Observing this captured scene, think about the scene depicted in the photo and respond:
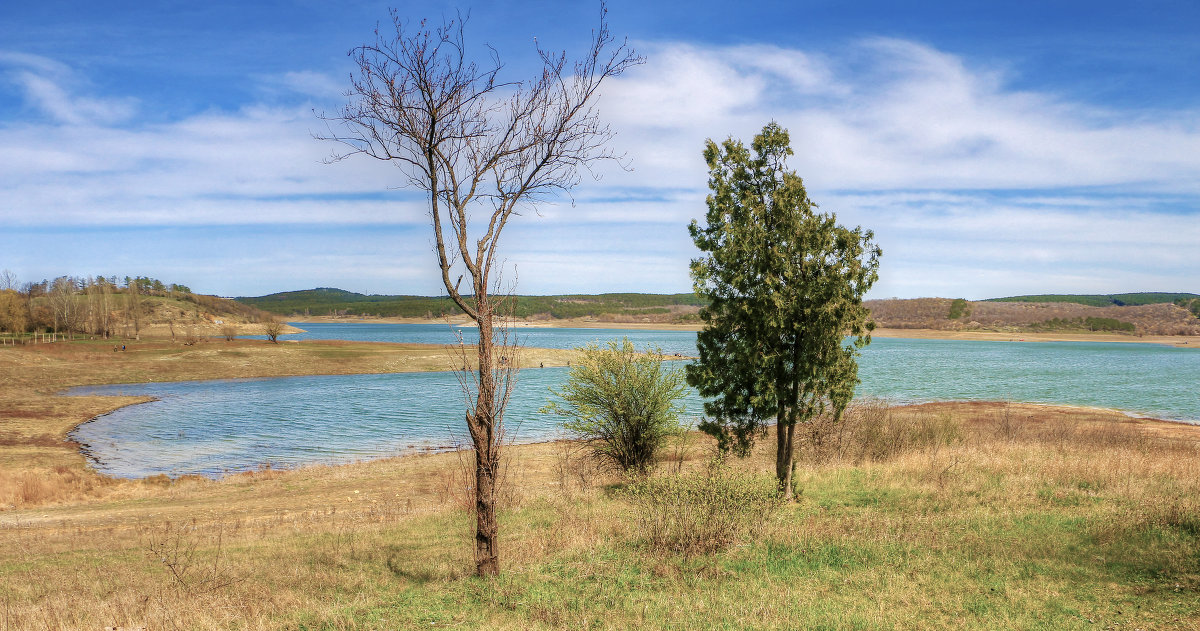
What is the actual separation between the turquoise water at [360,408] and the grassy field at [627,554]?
5493mm

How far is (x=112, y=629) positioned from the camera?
7.25 meters

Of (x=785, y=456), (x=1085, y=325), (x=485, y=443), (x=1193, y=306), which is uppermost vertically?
(x=1193, y=306)

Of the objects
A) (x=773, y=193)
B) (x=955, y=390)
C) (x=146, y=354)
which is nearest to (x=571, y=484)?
(x=773, y=193)

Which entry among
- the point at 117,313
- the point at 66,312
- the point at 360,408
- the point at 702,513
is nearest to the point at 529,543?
the point at 702,513

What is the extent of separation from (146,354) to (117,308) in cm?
8188

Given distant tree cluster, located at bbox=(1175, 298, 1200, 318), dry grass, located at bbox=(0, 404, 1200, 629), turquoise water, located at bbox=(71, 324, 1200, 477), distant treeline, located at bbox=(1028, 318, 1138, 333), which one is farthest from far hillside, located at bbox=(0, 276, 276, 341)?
distant tree cluster, located at bbox=(1175, 298, 1200, 318)

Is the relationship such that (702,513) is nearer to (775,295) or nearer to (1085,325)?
(775,295)

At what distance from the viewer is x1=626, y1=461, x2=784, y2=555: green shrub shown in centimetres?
981

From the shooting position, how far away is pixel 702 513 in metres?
9.84

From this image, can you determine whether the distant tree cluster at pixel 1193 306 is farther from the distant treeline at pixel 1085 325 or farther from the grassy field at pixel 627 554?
the grassy field at pixel 627 554

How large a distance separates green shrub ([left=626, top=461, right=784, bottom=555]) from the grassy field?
273 mm

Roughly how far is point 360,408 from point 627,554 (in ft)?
127

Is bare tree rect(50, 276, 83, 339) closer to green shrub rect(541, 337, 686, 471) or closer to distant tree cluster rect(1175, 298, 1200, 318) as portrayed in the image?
green shrub rect(541, 337, 686, 471)

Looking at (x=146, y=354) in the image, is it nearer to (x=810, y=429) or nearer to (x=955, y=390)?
(x=810, y=429)
